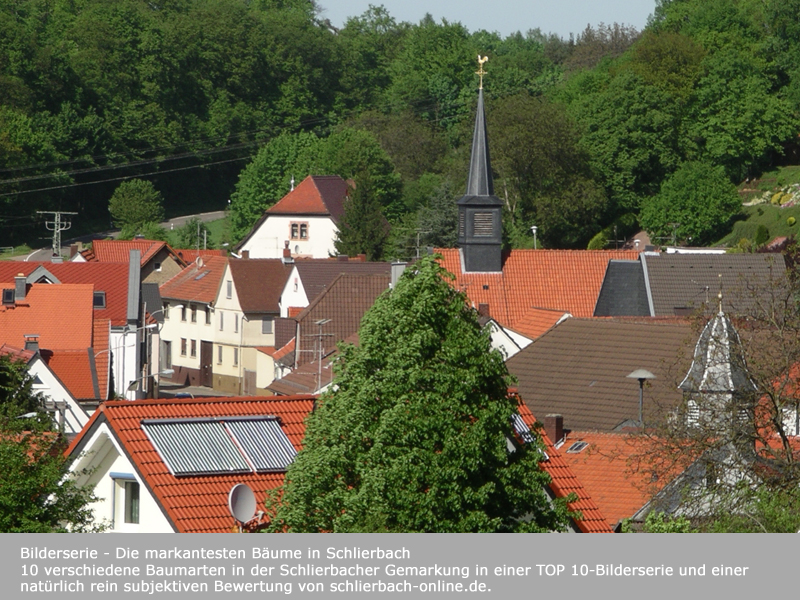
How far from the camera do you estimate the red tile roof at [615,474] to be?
1905 centimetres

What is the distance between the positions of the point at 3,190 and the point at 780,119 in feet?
157

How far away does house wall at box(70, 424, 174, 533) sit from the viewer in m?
15.4

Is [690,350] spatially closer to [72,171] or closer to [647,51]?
[647,51]

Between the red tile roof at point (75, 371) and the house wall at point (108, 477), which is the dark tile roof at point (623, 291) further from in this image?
the house wall at point (108, 477)

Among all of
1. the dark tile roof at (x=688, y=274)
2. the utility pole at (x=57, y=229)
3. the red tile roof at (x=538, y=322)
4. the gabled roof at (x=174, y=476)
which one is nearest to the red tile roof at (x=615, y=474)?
the gabled roof at (x=174, y=476)

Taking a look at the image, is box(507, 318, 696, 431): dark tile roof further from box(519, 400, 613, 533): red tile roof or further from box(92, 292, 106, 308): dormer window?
box(92, 292, 106, 308): dormer window

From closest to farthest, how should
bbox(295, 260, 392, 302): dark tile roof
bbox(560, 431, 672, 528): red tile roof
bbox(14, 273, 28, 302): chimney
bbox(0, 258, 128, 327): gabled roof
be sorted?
bbox(560, 431, 672, 528): red tile roof → bbox(14, 273, 28, 302): chimney → bbox(0, 258, 128, 327): gabled roof → bbox(295, 260, 392, 302): dark tile roof

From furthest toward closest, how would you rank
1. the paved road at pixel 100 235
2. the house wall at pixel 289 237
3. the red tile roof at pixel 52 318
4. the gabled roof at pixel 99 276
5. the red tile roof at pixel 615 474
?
the paved road at pixel 100 235
the house wall at pixel 289 237
the gabled roof at pixel 99 276
the red tile roof at pixel 52 318
the red tile roof at pixel 615 474

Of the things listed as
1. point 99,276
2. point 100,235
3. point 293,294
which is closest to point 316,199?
point 100,235

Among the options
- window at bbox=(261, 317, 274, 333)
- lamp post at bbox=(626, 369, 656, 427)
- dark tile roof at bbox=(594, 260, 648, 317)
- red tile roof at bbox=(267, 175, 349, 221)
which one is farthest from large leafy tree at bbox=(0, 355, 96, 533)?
red tile roof at bbox=(267, 175, 349, 221)

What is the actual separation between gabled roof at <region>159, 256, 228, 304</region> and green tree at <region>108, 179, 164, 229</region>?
3245cm

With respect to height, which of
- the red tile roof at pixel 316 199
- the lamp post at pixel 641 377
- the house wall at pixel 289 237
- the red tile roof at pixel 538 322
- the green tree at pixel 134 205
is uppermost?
the green tree at pixel 134 205

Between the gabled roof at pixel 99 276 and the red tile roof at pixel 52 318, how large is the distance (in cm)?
493

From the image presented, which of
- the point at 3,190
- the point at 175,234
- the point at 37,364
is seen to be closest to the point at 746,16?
the point at 175,234
